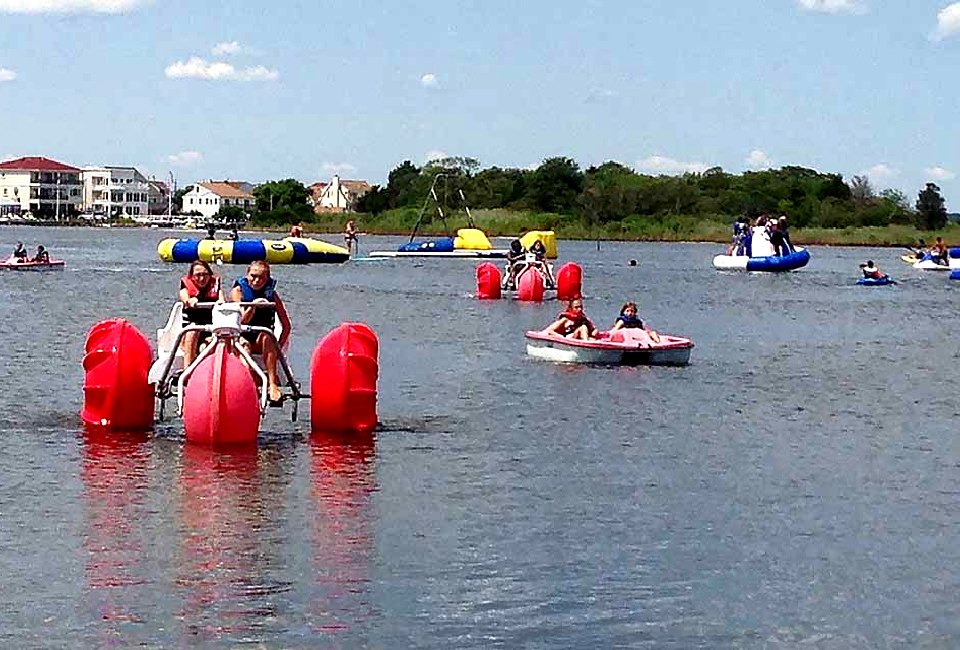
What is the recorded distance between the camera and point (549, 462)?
18.9 metres

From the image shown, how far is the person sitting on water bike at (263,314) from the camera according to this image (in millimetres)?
18469

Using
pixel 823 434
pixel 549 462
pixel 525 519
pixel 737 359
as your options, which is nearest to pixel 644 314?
pixel 737 359

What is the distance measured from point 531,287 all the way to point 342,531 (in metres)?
33.1

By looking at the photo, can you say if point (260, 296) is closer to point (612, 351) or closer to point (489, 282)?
point (612, 351)

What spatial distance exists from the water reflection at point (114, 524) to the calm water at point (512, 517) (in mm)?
34

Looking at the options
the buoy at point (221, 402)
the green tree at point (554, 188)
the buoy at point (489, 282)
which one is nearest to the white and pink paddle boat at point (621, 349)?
the buoy at point (221, 402)

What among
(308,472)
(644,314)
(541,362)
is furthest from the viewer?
(644,314)

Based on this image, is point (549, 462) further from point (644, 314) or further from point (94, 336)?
point (644, 314)

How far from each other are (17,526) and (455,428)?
7.49 metres

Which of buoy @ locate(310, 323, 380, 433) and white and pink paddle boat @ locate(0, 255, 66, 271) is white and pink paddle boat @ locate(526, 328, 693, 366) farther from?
white and pink paddle boat @ locate(0, 255, 66, 271)

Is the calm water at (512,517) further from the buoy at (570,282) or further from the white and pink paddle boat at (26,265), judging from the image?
the white and pink paddle boat at (26,265)

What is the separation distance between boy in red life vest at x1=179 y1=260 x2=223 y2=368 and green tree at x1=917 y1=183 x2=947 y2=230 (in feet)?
413

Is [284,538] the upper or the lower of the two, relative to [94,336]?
lower

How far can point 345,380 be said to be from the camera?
18828 mm
